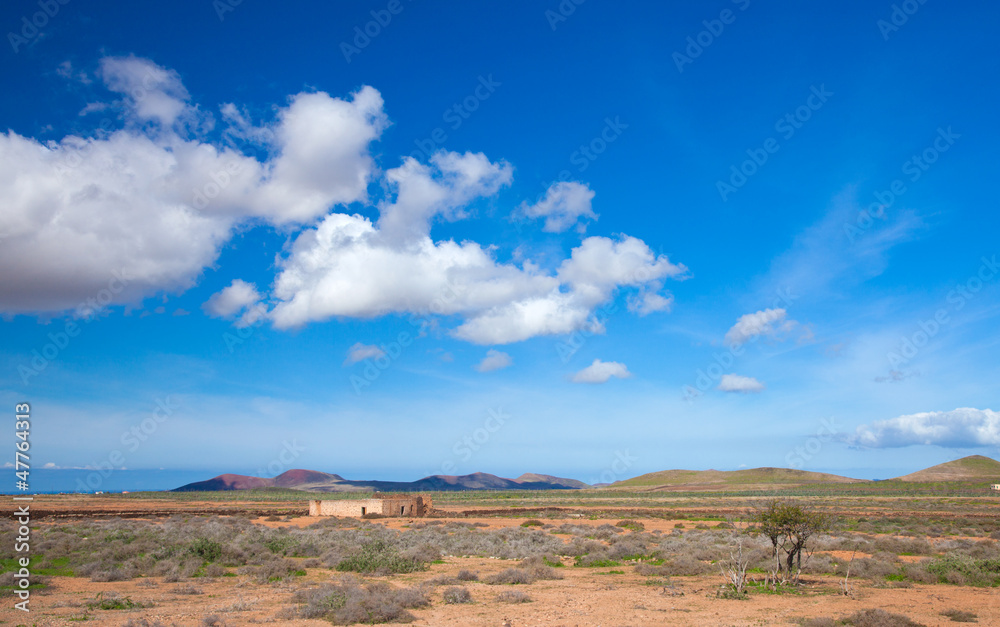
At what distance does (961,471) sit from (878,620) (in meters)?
193

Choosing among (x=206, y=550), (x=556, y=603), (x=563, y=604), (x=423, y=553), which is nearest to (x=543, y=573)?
(x=556, y=603)

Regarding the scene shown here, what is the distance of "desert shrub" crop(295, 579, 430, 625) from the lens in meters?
12.4

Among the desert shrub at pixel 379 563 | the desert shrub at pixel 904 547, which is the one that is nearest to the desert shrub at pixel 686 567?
the desert shrub at pixel 379 563

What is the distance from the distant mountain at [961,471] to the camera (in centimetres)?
14925

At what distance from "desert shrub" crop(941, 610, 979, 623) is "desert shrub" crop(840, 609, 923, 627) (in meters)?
1.42

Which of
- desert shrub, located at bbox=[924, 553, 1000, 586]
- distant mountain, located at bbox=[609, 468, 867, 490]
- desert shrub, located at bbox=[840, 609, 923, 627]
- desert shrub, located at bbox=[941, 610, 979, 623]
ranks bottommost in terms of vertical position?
distant mountain, located at bbox=[609, 468, 867, 490]

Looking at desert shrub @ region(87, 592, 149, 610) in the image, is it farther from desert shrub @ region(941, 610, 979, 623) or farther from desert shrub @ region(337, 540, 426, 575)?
desert shrub @ region(941, 610, 979, 623)

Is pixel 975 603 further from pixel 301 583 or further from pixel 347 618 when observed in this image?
pixel 301 583

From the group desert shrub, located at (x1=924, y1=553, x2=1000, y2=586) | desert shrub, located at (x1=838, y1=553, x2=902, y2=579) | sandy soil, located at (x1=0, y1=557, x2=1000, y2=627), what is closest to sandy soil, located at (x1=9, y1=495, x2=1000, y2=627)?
sandy soil, located at (x1=0, y1=557, x2=1000, y2=627)

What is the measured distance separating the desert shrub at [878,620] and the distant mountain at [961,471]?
171 metres

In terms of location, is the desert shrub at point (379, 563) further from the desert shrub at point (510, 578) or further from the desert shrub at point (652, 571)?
the desert shrub at point (652, 571)

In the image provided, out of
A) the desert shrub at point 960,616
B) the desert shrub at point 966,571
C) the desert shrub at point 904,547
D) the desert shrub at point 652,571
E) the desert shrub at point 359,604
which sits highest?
the desert shrub at point 359,604

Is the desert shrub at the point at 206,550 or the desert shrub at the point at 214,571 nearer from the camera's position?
the desert shrub at the point at 214,571

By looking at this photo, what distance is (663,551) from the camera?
23.5m
